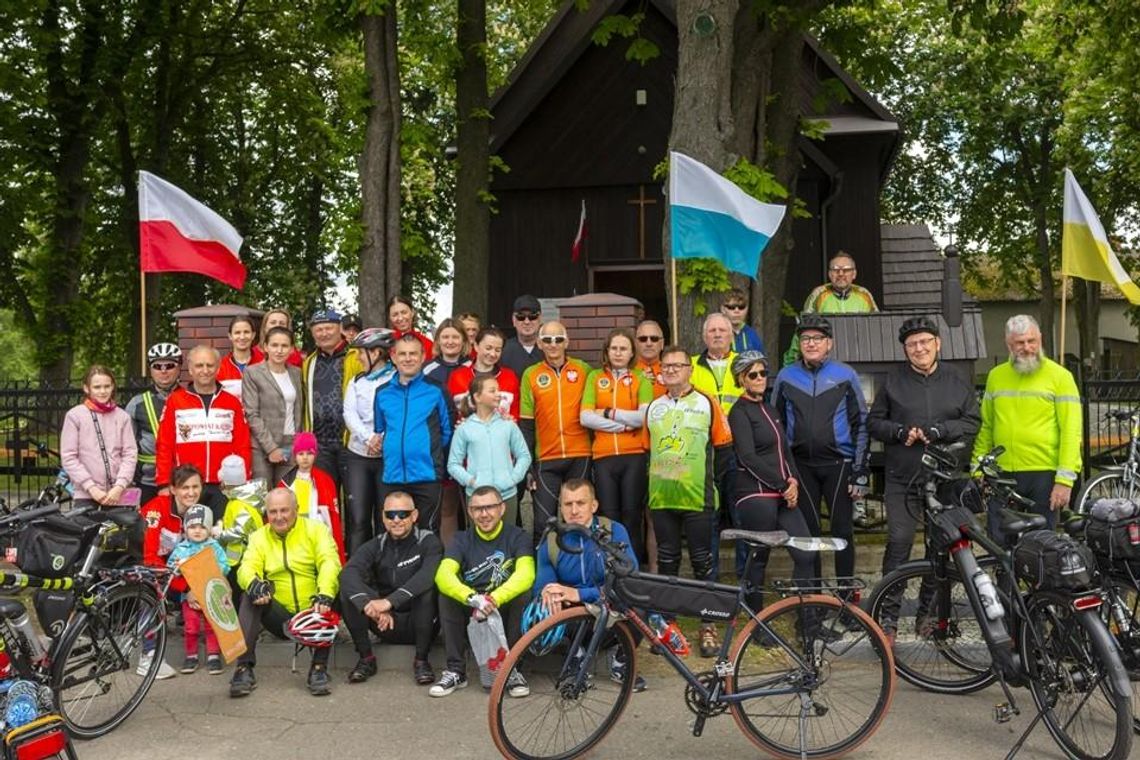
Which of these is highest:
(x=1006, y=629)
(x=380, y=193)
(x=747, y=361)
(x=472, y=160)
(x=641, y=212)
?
(x=472, y=160)

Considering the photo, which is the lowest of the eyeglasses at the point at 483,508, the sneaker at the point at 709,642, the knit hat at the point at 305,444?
the sneaker at the point at 709,642

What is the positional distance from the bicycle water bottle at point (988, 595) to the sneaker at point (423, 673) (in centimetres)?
290

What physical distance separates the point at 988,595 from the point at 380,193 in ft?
25.4

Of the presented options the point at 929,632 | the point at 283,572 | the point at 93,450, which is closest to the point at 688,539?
the point at 929,632

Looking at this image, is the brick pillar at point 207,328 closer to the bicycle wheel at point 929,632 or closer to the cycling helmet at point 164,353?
the cycling helmet at point 164,353

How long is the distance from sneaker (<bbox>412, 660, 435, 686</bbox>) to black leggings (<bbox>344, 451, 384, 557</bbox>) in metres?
1.26

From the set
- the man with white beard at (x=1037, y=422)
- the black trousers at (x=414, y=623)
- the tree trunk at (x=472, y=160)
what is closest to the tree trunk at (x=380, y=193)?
the tree trunk at (x=472, y=160)

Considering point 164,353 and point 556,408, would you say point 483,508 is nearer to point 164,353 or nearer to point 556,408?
point 556,408

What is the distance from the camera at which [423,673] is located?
21.1 ft

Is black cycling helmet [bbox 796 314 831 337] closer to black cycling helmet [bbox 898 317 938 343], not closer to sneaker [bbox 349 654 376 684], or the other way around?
black cycling helmet [bbox 898 317 938 343]

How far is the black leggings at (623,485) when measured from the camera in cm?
733

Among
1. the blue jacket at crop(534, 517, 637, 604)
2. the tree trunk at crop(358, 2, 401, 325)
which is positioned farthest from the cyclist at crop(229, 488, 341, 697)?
the tree trunk at crop(358, 2, 401, 325)

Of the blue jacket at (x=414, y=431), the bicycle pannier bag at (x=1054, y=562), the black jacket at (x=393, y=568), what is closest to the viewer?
the bicycle pannier bag at (x=1054, y=562)

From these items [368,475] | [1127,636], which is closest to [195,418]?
[368,475]
